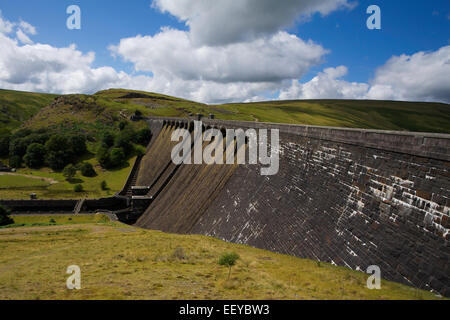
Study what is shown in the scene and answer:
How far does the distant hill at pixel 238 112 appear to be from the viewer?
109688mm

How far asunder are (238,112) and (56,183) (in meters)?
86.0

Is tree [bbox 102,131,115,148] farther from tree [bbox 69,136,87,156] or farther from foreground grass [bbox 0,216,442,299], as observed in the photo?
foreground grass [bbox 0,216,442,299]

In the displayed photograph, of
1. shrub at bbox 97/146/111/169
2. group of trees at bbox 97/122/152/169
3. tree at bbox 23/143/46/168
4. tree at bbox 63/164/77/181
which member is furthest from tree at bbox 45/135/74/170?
shrub at bbox 97/146/111/169

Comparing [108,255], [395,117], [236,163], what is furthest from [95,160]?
[395,117]

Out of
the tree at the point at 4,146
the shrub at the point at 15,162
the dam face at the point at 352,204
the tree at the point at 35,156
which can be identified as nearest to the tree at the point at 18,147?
the shrub at the point at 15,162

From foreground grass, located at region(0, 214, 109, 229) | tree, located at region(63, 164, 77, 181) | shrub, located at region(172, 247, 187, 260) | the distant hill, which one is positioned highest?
the distant hill

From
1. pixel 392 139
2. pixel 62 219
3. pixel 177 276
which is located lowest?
pixel 62 219

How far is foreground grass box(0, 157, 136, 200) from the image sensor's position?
190ft

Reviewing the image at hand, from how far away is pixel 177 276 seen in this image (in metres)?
11.4

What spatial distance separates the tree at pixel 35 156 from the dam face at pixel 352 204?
74.8 metres

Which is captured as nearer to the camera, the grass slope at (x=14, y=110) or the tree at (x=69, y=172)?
the tree at (x=69, y=172)

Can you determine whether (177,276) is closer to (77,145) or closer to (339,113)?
(77,145)

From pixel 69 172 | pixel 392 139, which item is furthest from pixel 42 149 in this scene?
pixel 392 139

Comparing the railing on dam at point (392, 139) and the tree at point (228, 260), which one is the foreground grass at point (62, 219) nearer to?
the tree at point (228, 260)
